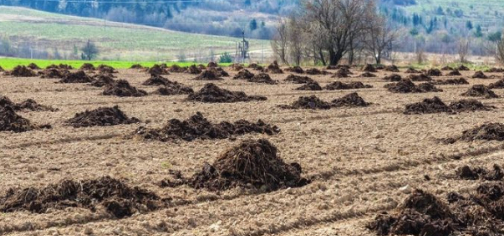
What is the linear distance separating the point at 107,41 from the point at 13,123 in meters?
152

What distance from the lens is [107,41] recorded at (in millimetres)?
168500

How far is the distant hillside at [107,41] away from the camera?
145m

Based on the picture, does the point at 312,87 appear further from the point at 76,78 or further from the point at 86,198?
the point at 86,198

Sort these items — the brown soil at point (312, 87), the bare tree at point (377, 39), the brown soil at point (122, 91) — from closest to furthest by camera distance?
the brown soil at point (122, 91), the brown soil at point (312, 87), the bare tree at point (377, 39)

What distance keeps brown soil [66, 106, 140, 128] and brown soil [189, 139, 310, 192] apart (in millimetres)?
7394

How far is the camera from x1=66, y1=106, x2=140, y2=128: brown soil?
19859 millimetres

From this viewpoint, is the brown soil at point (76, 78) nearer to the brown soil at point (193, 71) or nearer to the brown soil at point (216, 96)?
the brown soil at point (216, 96)

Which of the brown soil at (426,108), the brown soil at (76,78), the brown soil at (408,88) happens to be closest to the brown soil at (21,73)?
the brown soil at (76,78)

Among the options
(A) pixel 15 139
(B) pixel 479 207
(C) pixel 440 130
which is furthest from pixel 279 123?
(B) pixel 479 207

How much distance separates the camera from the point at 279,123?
21.6m

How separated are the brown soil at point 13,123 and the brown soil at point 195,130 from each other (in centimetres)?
277

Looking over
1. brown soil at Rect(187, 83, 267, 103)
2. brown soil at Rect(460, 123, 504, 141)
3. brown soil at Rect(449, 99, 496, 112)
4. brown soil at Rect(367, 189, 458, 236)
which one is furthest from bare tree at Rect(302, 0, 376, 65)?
brown soil at Rect(367, 189, 458, 236)

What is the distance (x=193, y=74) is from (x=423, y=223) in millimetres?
36366

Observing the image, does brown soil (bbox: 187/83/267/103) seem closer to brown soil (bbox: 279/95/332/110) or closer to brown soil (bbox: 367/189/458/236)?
brown soil (bbox: 279/95/332/110)
